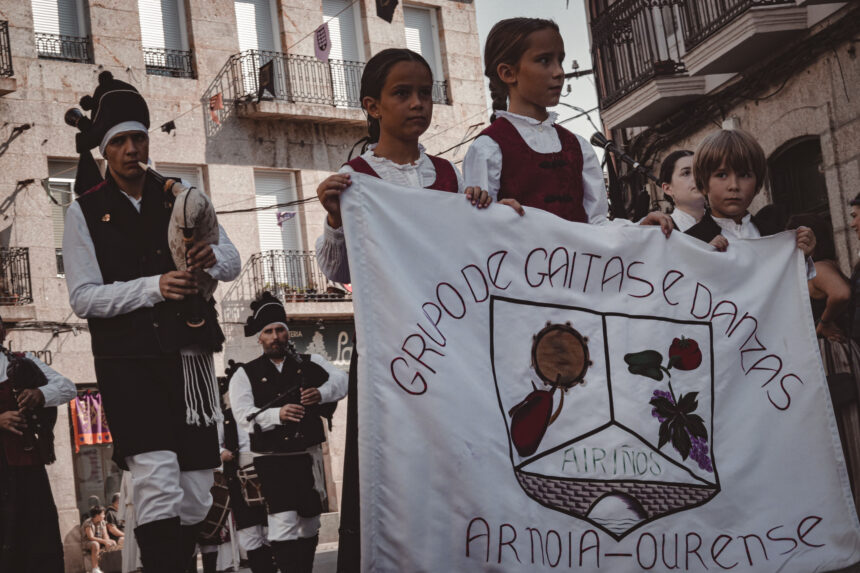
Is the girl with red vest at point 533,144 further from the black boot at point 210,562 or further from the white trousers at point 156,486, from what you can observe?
the black boot at point 210,562

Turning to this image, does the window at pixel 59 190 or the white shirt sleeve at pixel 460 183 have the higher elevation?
the window at pixel 59 190

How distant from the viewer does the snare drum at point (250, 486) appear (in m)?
10.7

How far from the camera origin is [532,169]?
18.0ft

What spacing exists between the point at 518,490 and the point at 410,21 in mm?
26621

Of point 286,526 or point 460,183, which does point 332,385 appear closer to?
point 286,526

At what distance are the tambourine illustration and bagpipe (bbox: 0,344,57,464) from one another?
12.1ft

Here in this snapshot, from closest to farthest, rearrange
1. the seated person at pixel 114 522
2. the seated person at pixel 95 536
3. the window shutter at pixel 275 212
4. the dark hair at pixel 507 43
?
the dark hair at pixel 507 43 → the seated person at pixel 95 536 → the seated person at pixel 114 522 → the window shutter at pixel 275 212

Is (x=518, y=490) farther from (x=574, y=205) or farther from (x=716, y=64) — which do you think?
(x=716, y=64)

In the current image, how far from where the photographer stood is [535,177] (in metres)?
5.50

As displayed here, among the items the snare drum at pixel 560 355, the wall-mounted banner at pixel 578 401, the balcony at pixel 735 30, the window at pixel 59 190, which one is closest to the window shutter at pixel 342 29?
the window at pixel 59 190

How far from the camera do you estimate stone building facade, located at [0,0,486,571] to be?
922 inches

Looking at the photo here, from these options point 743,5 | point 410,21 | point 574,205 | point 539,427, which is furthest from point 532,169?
point 410,21

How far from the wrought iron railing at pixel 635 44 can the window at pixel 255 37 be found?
9.69m

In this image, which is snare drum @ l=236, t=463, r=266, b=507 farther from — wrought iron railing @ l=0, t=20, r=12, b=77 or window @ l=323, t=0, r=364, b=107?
window @ l=323, t=0, r=364, b=107
